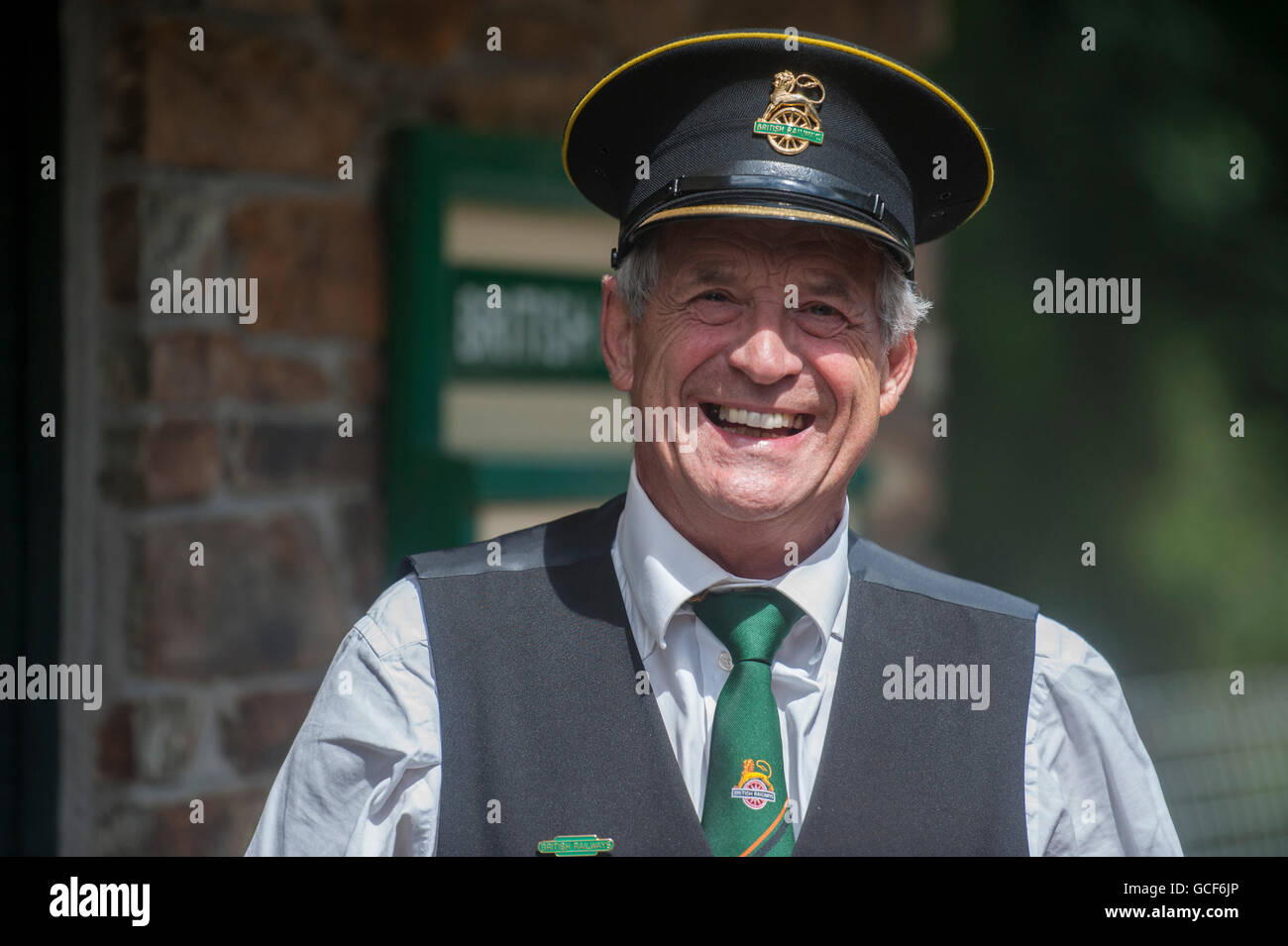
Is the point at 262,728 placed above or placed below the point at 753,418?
below

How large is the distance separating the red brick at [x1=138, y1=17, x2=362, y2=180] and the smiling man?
1.35 m

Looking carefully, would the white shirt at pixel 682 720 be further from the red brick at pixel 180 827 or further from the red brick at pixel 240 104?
the red brick at pixel 240 104

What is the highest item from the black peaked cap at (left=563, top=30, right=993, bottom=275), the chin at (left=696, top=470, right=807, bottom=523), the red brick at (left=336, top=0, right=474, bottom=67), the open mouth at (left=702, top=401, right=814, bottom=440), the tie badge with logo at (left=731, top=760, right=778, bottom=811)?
the red brick at (left=336, top=0, right=474, bottom=67)

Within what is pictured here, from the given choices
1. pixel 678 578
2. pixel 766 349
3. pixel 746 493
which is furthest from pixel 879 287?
pixel 678 578

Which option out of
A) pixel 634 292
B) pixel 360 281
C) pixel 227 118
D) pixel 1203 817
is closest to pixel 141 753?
pixel 360 281

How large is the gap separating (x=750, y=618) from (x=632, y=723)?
217mm

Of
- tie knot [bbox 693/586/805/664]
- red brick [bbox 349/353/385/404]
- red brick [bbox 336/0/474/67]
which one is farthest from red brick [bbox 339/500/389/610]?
tie knot [bbox 693/586/805/664]

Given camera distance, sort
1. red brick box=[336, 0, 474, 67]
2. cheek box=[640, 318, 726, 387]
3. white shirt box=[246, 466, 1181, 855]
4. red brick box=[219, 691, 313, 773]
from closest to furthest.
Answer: white shirt box=[246, 466, 1181, 855]
cheek box=[640, 318, 726, 387]
red brick box=[219, 691, 313, 773]
red brick box=[336, 0, 474, 67]

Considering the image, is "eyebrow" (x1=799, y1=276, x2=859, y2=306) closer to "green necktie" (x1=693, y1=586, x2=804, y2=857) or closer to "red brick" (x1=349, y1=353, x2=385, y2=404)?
"green necktie" (x1=693, y1=586, x2=804, y2=857)

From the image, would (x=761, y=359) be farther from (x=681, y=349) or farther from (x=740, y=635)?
(x=740, y=635)

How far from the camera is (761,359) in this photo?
5.95 feet

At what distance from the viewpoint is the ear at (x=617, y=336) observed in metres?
1.99

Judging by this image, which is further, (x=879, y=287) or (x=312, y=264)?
(x=312, y=264)

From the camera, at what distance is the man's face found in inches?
72.1
